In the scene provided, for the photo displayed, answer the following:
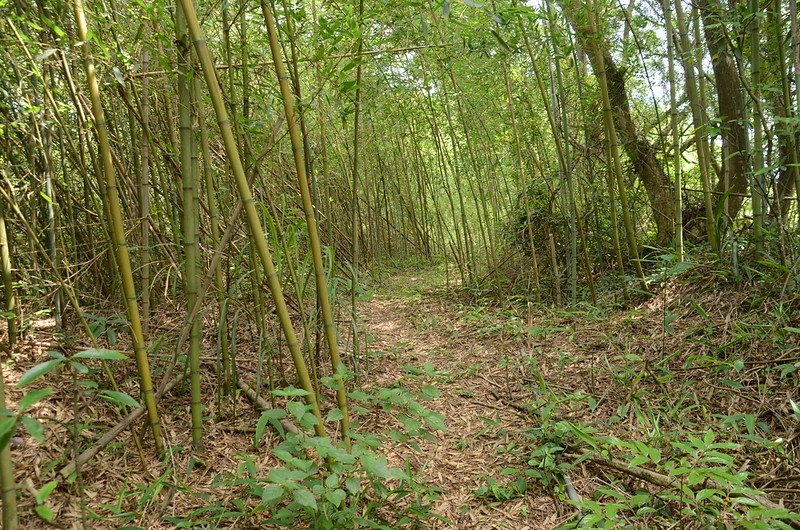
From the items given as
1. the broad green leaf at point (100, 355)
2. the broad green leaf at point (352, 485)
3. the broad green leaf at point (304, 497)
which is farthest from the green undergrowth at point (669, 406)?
the broad green leaf at point (100, 355)

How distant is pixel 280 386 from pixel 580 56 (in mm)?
5064

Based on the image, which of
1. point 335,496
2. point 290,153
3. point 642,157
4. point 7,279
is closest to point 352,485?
point 335,496

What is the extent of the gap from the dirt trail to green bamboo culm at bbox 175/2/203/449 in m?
0.85

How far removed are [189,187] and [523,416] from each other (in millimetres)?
1771

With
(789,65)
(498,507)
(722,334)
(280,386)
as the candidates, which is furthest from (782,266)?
(280,386)

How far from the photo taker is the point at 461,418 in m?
2.38

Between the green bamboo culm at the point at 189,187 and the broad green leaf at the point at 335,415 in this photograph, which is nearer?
the broad green leaf at the point at 335,415

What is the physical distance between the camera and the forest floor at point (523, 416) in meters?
1.61

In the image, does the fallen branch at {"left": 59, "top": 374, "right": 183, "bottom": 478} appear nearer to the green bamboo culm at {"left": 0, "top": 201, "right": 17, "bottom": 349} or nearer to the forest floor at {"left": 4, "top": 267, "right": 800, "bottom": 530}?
the forest floor at {"left": 4, "top": 267, "right": 800, "bottom": 530}

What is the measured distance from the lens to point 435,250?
1043cm

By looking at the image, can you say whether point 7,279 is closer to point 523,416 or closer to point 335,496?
point 335,496

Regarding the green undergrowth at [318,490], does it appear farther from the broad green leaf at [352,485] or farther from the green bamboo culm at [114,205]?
the green bamboo culm at [114,205]

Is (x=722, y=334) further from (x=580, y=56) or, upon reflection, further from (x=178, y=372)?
(x=580, y=56)

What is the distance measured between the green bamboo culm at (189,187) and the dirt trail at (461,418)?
0.85 meters
